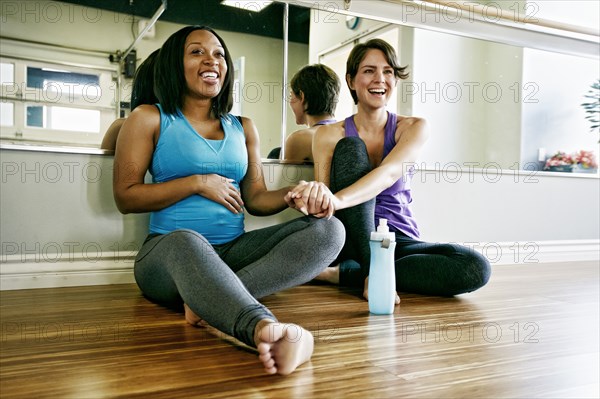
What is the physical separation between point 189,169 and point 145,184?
12cm

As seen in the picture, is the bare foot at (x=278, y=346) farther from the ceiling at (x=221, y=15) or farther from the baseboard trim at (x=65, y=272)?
the ceiling at (x=221, y=15)

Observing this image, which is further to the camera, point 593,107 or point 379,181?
point 593,107

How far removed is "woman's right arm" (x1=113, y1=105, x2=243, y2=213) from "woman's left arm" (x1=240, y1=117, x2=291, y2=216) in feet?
0.39

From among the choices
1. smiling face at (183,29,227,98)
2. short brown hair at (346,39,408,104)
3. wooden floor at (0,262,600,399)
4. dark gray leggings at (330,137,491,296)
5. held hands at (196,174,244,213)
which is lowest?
wooden floor at (0,262,600,399)

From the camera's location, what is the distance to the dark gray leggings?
63.0 inches

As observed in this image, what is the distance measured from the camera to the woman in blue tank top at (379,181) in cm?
160

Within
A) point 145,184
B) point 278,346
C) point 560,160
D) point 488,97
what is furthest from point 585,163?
point 278,346

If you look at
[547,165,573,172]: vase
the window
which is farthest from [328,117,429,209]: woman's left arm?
[547,165,573,172]: vase

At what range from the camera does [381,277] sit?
4.49ft

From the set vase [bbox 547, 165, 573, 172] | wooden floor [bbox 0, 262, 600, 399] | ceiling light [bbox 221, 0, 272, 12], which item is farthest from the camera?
vase [bbox 547, 165, 573, 172]

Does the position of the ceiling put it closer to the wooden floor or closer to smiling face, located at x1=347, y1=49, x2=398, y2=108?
smiling face, located at x1=347, y1=49, x2=398, y2=108

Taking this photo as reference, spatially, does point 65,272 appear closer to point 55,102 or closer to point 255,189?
point 55,102

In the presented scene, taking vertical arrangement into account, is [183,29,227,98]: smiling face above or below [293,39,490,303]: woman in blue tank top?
above

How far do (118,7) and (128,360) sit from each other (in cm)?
131
